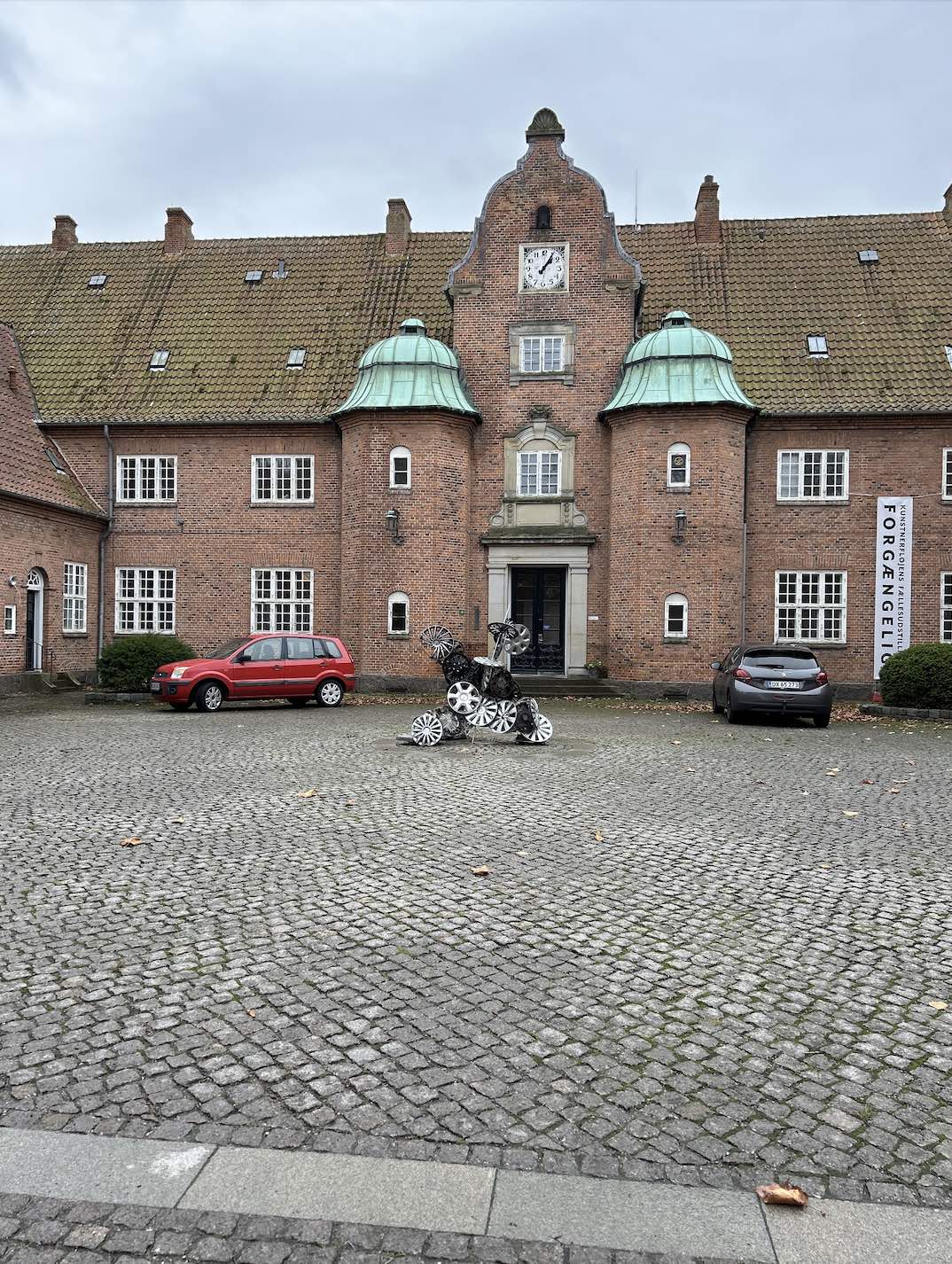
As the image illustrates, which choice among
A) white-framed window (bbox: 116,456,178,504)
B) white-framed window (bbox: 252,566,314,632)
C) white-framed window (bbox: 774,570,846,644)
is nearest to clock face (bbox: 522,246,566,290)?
white-framed window (bbox: 774,570,846,644)

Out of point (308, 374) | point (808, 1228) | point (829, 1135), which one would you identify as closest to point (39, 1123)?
point (808, 1228)

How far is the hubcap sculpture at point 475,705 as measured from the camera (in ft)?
45.4

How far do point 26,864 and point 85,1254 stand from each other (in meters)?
4.52

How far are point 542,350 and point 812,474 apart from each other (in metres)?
7.87

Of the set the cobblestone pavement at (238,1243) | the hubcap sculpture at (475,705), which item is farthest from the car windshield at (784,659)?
the cobblestone pavement at (238,1243)

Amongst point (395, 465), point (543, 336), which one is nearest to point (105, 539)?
point (395, 465)

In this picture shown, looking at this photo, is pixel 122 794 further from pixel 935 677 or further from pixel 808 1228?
pixel 935 677

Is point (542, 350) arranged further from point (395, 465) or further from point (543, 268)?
point (395, 465)

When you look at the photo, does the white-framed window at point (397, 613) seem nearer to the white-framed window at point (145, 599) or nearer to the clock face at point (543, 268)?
the white-framed window at point (145, 599)

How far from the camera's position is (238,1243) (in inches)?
106

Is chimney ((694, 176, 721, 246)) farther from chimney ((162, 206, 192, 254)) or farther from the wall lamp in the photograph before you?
chimney ((162, 206, 192, 254))

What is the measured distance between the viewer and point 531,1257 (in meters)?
2.62

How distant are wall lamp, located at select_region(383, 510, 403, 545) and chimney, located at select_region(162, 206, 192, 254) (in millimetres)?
13583

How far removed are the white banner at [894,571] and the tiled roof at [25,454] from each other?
21.0m
